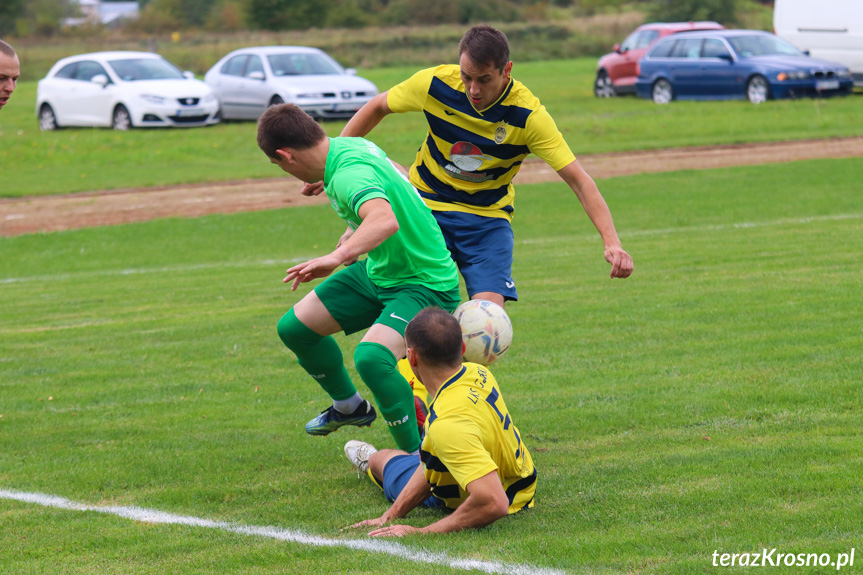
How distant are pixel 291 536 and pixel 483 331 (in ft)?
4.53

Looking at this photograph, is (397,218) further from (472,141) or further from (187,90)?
(187,90)

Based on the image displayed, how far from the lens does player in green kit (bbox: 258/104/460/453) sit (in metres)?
4.66

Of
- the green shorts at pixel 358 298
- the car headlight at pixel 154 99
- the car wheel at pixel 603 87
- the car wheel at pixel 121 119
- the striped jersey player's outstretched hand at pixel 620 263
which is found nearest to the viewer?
the striped jersey player's outstretched hand at pixel 620 263

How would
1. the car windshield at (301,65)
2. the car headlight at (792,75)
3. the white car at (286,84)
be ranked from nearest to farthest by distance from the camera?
the white car at (286,84), the car headlight at (792,75), the car windshield at (301,65)

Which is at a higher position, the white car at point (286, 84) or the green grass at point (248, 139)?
the white car at point (286, 84)

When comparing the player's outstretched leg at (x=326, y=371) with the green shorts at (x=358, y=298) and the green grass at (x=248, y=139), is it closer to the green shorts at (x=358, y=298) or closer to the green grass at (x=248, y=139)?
the green shorts at (x=358, y=298)

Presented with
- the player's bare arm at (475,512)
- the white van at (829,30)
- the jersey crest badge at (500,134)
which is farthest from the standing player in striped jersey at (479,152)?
the white van at (829,30)

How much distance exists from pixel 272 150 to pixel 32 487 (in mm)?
2256

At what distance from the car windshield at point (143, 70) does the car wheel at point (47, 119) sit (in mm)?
2183

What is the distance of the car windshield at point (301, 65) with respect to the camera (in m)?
23.4

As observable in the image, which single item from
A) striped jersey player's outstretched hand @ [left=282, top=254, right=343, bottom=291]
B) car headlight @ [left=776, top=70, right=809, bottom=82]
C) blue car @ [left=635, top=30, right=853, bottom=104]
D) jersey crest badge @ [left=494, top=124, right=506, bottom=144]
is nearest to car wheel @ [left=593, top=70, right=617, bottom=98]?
blue car @ [left=635, top=30, right=853, bottom=104]

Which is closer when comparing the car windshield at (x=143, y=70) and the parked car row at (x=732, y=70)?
the parked car row at (x=732, y=70)

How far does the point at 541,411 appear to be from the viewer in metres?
6.36

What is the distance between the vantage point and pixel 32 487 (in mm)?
5426
